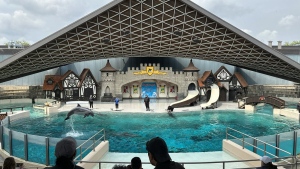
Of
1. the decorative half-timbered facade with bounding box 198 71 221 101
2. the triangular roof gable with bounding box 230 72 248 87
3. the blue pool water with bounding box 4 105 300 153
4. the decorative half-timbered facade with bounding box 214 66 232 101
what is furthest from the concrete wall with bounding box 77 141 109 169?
the triangular roof gable with bounding box 230 72 248 87

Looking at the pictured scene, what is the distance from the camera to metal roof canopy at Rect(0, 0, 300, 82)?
958 inches

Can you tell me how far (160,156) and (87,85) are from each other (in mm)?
36501

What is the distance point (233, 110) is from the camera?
28672 millimetres

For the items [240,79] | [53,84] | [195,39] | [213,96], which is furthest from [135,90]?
[240,79]

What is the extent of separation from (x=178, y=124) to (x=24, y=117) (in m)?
14.9

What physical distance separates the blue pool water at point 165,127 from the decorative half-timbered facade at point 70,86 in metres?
10.8

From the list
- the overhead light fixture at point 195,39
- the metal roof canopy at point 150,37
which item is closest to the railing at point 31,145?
the metal roof canopy at point 150,37

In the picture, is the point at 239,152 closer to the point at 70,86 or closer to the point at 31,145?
the point at 31,145

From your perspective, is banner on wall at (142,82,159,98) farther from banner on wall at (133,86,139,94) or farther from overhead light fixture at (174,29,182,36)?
overhead light fixture at (174,29,182,36)

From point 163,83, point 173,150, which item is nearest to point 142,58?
point 163,83

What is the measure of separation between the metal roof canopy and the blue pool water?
23.6 feet

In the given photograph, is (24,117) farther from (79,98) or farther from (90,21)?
(79,98)

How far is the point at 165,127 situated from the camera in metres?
19.9

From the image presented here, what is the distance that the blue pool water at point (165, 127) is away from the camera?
15352 millimetres
